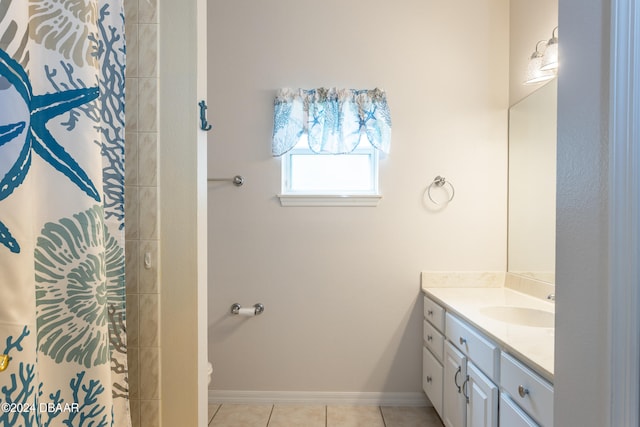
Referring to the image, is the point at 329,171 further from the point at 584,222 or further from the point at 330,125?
the point at 584,222

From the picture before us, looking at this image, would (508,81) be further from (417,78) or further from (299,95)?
(299,95)

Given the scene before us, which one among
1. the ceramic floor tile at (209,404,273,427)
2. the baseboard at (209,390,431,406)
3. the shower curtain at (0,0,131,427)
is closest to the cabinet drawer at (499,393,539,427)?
the baseboard at (209,390,431,406)

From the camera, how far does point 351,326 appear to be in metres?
2.34

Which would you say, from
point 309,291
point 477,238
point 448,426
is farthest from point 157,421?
point 477,238

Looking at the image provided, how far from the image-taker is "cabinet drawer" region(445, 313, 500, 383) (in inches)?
53.6

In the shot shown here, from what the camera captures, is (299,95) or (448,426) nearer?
(448,426)

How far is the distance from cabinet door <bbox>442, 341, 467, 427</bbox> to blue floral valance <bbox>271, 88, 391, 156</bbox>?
50.7 inches

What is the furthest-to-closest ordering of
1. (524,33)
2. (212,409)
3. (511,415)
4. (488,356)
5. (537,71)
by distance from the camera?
1. (212,409)
2. (524,33)
3. (537,71)
4. (488,356)
5. (511,415)

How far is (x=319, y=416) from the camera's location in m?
2.19

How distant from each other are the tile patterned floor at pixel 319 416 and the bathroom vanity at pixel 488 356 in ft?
0.62

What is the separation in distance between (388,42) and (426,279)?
1629mm

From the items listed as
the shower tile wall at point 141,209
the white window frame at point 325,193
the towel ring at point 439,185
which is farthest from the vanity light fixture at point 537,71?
the shower tile wall at point 141,209

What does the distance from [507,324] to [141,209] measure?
1.56 meters

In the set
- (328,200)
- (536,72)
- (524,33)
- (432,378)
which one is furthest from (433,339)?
(524,33)
